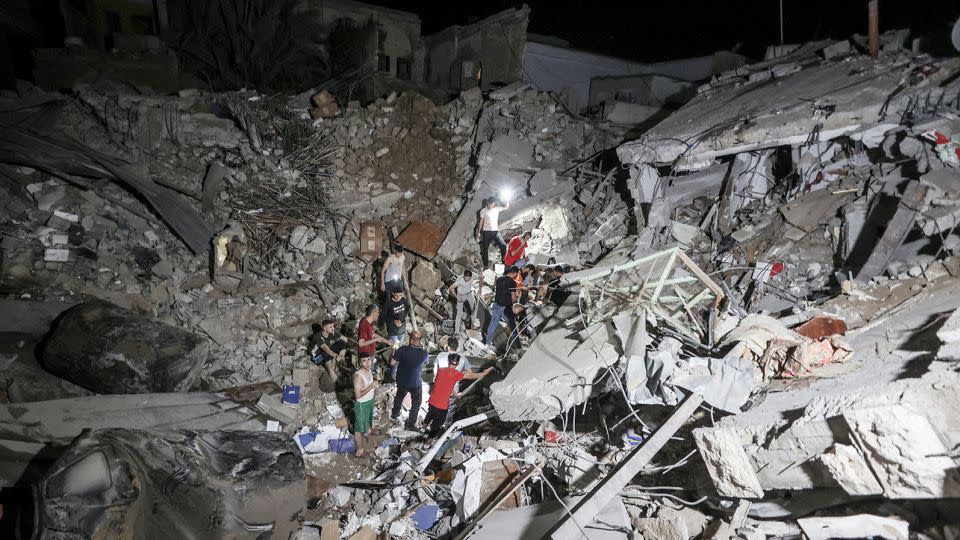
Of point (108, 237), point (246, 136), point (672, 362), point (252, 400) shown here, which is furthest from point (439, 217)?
point (672, 362)

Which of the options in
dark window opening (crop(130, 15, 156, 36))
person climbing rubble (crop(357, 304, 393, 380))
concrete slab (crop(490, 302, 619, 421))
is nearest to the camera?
concrete slab (crop(490, 302, 619, 421))

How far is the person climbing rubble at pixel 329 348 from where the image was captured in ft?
22.5

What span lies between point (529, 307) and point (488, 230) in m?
1.93

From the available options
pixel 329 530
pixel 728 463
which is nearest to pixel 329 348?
pixel 329 530

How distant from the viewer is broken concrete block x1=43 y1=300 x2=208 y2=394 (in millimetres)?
5773

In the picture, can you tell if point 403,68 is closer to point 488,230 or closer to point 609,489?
point 488,230

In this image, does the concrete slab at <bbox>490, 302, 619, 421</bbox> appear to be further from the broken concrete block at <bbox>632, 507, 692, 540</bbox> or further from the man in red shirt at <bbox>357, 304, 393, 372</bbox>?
the man in red shirt at <bbox>357, 304, 393, 372</bbox>

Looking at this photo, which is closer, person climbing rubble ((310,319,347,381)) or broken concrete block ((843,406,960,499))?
broken concrete block ((843,406,960,499))

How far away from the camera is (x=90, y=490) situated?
3402mm

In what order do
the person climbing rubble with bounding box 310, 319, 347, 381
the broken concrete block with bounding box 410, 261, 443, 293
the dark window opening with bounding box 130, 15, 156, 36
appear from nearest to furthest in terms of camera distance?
1. the person climbing rubble with bounding box 310, 319, 347, 381
2. the broken concrete block with bounding box 410, 261, 443, 293
3. the dark window opening with bounding box 130, 15, 156, 36

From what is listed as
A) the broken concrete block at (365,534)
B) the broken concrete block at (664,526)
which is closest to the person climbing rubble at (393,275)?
the broken concrete block at (365,534)

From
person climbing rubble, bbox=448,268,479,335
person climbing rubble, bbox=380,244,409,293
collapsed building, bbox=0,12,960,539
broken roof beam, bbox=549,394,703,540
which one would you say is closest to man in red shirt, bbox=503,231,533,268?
collapsed building, bbox=0,12,960,539

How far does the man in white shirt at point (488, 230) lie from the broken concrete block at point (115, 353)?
4756 millimetres

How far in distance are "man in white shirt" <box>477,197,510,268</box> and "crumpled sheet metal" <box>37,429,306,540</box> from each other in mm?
4724
